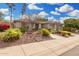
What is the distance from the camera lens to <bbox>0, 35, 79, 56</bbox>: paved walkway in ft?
10.6

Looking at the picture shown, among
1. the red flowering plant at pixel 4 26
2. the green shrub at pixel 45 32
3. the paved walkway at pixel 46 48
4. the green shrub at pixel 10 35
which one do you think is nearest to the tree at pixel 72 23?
the paved walkway at pixel 46 48

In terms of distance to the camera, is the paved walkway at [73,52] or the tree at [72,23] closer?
the paved walkway at [73,52]

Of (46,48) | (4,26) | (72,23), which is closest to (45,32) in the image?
(46,48)

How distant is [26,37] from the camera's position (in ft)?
11.0

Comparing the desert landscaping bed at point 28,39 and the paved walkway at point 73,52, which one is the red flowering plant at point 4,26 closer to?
the desert landscaping bed at point 28,39

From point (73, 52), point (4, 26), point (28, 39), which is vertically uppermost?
point (4, 26)

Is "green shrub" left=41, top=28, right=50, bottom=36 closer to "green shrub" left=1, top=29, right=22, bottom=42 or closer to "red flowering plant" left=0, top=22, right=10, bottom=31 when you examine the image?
"green shrub" left=1, top=29, right=22, bottom=42

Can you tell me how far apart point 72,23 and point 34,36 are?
22.3 inches

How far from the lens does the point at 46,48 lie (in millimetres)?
3293

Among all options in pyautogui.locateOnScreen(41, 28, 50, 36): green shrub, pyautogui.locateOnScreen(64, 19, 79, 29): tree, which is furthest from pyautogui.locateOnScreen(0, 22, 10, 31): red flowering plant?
pyautogui.locateOnScreen(64, 19, 79, 29): tree

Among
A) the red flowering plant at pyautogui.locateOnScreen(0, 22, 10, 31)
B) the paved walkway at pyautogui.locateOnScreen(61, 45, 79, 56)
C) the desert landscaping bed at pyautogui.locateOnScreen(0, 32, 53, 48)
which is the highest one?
the red flowering plant at pyautogui.locateOnScreen(0, 22, 10, 31)

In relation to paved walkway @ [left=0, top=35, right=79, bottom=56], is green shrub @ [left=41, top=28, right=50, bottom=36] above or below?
above

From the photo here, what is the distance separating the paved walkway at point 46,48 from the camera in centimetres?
322

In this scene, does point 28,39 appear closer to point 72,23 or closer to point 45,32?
point 45,32
